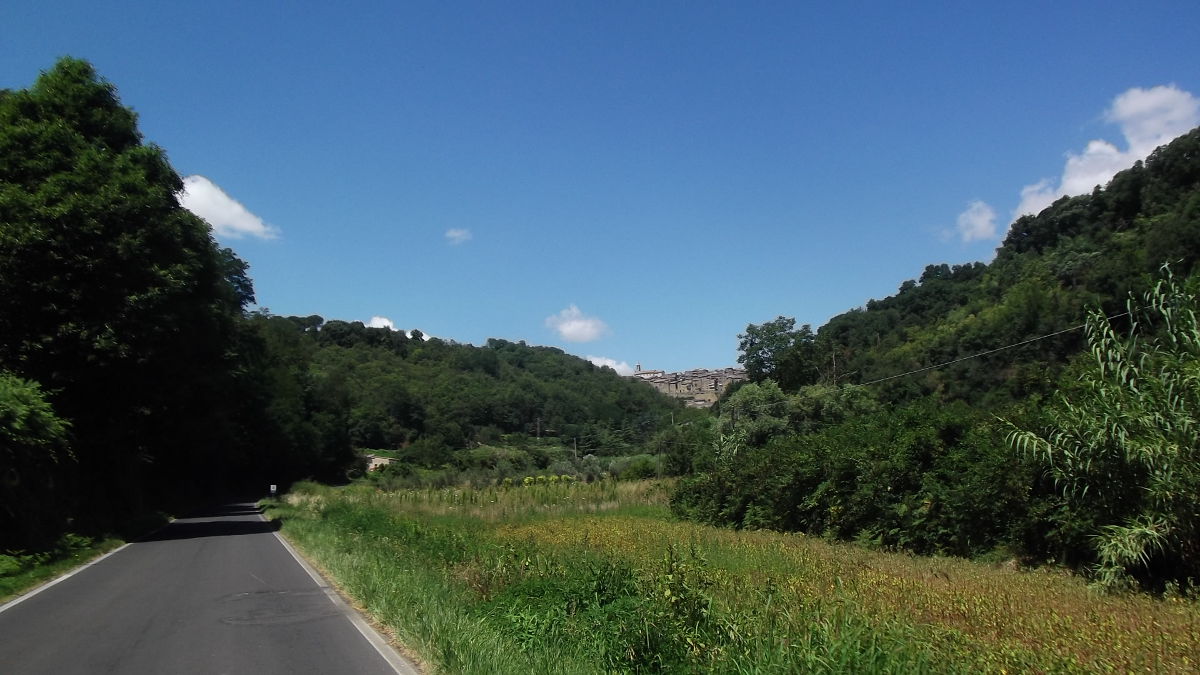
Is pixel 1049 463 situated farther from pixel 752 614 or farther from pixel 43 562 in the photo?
pixel 43 562

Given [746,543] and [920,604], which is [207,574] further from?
[920,604]

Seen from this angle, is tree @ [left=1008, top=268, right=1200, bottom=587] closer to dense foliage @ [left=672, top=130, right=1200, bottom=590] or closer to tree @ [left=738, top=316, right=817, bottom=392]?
dense foliage @ [left=672, top=130, right=1200, bottom=590]

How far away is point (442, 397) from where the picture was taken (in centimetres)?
9694

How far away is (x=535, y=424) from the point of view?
94000mm

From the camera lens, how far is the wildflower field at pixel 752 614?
606 centimetres

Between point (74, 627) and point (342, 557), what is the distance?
6651 mm

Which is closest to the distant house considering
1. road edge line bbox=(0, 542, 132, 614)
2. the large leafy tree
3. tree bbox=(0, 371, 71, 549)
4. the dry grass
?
the large leafy tree

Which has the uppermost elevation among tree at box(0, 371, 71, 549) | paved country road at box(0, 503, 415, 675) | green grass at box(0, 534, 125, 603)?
tree at box(0, 371, 71, 549)

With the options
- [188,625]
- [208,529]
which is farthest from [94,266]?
[188,625]

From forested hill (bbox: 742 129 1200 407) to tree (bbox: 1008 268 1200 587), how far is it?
1334 centimetres

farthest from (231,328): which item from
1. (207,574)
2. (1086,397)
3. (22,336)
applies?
(1086,397)

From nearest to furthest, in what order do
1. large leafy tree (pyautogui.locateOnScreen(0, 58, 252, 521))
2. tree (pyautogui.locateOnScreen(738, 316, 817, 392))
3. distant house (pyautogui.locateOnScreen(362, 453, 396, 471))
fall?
large leafy tree (pyautogui.locateOnScreen(0, 58, 252, 521))
tree (pyautogui.locateOnScreen(738, 316, 817, 392))
distant house (pyautogui.locateOnScreen(362, 453, 396, 471))

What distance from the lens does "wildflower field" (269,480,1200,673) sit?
6.06 meters

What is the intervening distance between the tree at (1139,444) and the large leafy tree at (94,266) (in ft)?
82.7
